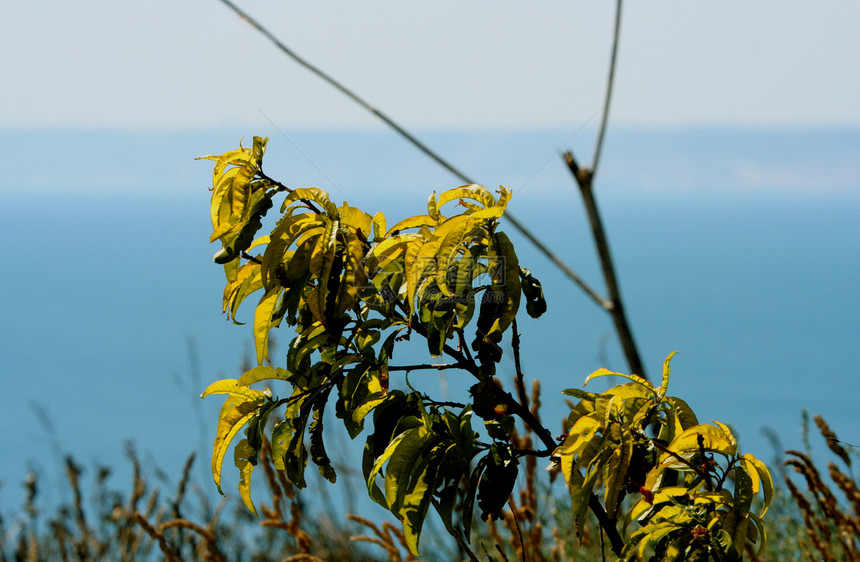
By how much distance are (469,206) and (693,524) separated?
1.36ft

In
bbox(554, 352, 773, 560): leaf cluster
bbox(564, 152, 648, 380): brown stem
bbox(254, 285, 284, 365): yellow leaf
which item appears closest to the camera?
bbox(554, 352, 773, 560): leaf cluster

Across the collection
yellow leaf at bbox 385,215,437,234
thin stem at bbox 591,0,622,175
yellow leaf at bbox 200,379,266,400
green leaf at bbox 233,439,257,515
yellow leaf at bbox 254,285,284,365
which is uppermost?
thin stem at bbox 591,0,622,175

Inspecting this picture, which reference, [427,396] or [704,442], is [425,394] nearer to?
[427,396]

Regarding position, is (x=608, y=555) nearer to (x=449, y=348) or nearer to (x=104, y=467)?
(x=449, y=348)

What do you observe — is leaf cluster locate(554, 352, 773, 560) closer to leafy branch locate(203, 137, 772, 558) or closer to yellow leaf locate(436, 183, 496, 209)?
leafy branch locate(203, 137, 772, 558)

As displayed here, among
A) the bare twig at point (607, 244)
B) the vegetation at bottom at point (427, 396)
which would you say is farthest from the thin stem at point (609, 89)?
the vegetation at bottom at point (427, 396)

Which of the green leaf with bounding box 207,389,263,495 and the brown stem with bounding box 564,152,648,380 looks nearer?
the green leaf with bounding box 207,389,263,495

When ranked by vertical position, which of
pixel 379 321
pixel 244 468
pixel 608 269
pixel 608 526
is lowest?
pixel 608 526

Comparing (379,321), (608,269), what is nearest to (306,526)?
(608,269)

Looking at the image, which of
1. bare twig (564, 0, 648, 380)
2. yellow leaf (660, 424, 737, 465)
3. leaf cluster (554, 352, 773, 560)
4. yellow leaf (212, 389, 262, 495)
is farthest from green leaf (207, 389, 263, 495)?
bare twig (564, 0, 648, 380)

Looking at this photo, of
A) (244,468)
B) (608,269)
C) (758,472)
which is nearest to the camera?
(758,472)

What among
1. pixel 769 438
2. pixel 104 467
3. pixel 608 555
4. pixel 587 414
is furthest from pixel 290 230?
pixel 104 467

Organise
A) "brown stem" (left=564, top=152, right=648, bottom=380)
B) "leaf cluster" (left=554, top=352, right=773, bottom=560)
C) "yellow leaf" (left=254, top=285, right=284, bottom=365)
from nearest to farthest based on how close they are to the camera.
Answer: "leaf cluster" (left=554, top=352, right=773, bottom=560) → "yellow leaf" (left=254, top=285, right=284, bottom=365) → "brown stem" (left=564, top=152, right=648, bottom=380)

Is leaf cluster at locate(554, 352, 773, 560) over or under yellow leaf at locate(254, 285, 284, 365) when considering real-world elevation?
under
